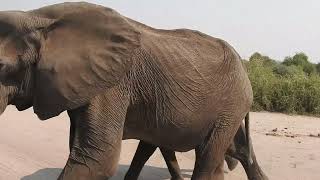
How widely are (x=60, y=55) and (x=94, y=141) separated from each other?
0.69m

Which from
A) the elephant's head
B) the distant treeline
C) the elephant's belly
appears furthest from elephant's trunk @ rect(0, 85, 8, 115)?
the distant treeline

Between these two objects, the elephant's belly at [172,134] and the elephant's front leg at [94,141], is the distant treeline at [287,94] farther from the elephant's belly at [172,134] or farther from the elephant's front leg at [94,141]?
the elephant's front leg at [94,141]

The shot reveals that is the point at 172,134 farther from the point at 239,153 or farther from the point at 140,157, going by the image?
the point at 239,153

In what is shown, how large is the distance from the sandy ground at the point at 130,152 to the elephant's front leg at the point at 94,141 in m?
3.18

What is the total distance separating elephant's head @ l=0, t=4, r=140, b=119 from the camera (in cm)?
380

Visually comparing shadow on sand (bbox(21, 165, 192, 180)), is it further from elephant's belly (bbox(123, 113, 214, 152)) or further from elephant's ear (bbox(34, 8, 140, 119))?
elephant's ear (bbox(34, 8, 140, 119))

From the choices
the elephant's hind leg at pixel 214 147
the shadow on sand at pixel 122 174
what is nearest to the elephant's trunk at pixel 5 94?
the elephant's hind leg at pixel 214 147

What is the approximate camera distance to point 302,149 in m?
9.66

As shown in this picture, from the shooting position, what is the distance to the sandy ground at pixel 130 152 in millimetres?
7543

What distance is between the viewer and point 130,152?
9.37m

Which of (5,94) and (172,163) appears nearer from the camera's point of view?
(5,94)

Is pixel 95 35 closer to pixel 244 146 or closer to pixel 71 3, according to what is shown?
pixel 71 3

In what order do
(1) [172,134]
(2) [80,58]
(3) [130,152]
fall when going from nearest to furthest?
(2) [80,58] → (1) [172,134] → (3) [130,152]

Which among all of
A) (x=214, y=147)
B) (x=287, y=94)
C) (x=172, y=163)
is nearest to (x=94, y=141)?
(x=214, y=147)
